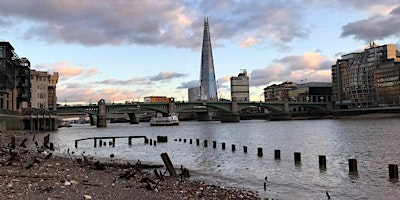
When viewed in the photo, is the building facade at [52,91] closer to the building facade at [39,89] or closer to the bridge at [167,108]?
the bridge at [167,108]

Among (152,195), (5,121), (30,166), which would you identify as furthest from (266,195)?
(5,121)

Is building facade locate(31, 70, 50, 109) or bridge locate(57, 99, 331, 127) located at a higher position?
building facade locate(31, 70, 50, 109)

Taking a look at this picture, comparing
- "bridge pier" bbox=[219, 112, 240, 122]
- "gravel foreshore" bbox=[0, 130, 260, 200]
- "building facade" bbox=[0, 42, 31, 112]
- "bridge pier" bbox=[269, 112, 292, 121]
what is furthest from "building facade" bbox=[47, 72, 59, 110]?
"gravel foreshore" bbox=[0, 130, 260, 200]

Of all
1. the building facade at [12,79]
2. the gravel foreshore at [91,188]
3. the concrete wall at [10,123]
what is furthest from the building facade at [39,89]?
the gravel foreshore at [91,188]

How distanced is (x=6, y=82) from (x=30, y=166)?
7364 centimetres

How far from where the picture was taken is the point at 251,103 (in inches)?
6929

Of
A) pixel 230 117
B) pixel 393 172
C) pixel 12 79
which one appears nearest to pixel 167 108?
pixel 230 117

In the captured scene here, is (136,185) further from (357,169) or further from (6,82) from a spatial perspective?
(6,82)

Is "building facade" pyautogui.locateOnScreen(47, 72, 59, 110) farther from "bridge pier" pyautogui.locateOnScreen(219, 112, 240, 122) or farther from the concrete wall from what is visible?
"bridge pier" pyautogui.locateOnScreen(219, 112, 240, 122)

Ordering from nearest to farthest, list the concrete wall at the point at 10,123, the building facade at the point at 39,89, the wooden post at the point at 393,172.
A: 1. the wooden post at the point at 393,172
2. the concrete wall at the point at 10,123
3. the building facade at the point at 39,89

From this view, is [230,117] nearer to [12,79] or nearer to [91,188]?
[12,79]

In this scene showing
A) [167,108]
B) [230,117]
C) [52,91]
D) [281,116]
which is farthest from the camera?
[281,116]

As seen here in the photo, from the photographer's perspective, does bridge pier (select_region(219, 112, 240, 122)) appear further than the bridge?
Yes

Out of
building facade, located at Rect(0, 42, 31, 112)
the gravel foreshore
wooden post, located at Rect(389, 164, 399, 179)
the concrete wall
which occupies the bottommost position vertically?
wooden post, located at Rect(389, 164, 399, 179)
